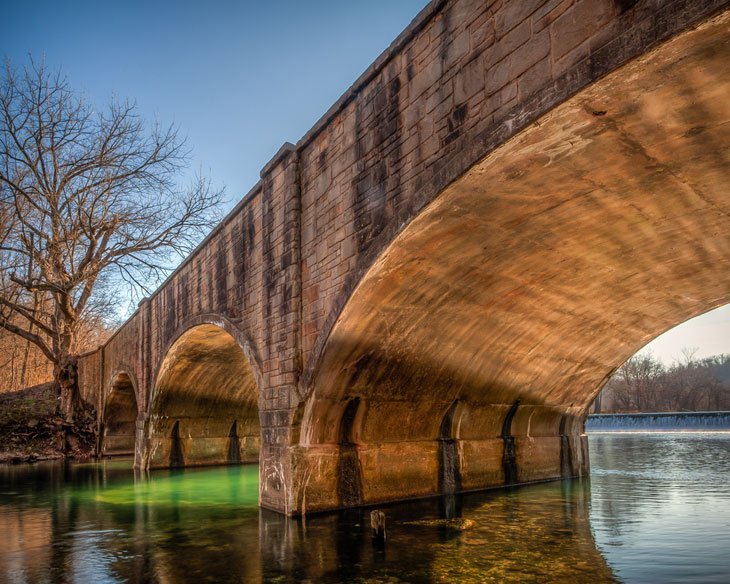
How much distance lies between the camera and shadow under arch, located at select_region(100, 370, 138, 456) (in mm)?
26266

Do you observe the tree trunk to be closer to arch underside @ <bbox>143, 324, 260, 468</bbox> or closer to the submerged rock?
arch underside @ <bbox>143, 324, 260, 468</bbox>

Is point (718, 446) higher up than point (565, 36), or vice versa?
point (565, 36)

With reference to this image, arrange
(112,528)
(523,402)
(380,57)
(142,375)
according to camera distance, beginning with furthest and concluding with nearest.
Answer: (142,375) → (523,402) → (112,528) → (380,57)

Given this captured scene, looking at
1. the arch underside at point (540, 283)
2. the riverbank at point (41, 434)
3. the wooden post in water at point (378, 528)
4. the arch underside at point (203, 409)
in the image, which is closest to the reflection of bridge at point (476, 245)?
the arch underside at point (540, 283)

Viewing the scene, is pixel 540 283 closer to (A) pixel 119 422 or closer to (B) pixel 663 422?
(A) pixel 119 422

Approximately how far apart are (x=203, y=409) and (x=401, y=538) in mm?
13125

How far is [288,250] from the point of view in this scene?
32.1ft

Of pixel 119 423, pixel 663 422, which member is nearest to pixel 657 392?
pixel 663 422

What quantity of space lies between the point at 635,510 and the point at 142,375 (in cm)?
1507

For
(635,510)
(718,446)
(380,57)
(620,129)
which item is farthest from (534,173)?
(718,446)

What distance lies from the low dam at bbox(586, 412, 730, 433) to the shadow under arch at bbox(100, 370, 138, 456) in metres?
25.0

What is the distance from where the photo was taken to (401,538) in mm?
7598

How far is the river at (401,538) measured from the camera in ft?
20.3

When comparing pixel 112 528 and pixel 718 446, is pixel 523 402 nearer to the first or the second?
pixel 112 528
